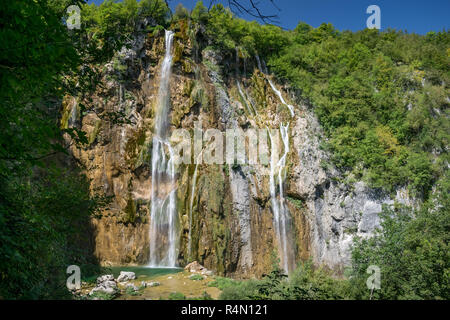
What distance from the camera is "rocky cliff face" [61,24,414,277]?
17.2m

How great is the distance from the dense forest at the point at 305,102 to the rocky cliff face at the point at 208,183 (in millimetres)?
1254

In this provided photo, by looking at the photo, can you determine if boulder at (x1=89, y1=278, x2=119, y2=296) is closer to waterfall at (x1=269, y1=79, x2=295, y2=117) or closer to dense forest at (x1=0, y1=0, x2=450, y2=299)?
dense forest at (x1=0, y1=0, x2=450, y2=299)

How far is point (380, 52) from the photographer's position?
2505 centimetres

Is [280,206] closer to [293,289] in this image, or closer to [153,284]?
[153,284]

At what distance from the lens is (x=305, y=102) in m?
24.3

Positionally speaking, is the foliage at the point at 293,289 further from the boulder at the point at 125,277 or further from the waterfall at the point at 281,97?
the waterfall at the point at 281,97

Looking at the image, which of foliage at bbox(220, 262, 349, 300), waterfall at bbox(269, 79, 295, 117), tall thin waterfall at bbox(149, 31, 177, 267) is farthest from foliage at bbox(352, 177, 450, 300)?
waterfall at bbox(269, 79, 295, 117)

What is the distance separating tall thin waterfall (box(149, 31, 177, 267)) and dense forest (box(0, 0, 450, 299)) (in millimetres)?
3870

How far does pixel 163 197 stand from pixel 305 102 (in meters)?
13.9
